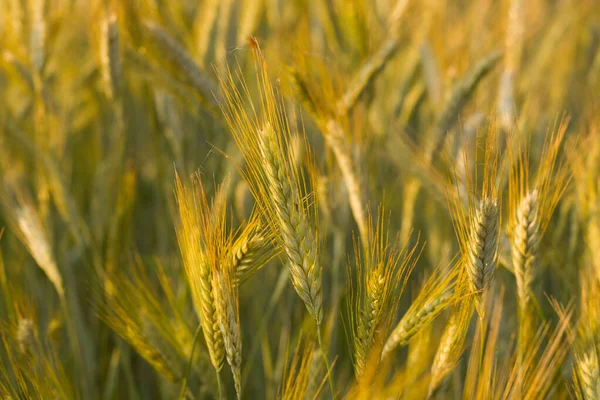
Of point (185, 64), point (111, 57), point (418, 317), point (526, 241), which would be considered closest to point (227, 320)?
point (418, 317)

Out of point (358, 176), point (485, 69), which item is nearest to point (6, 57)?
point (358, 176)

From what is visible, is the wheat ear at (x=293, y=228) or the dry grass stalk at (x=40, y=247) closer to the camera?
the wheat ear at (x=293, y=228)

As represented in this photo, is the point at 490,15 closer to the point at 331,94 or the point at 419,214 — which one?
the point at 419,214

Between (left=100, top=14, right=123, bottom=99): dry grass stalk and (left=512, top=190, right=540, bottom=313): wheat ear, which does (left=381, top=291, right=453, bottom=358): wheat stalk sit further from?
(left=100, top=14, right=123, bottom=99): dry grass stalk

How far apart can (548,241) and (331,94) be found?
60 centimetres

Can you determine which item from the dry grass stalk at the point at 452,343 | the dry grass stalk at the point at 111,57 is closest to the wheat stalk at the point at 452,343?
the dry grass stalk at the point at 452,343

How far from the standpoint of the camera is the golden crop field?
835mm

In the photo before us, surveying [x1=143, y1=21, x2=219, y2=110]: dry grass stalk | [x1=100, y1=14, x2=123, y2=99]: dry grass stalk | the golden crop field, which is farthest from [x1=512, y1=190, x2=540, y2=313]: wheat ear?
[x1=100, y1=14, x2=123, y2=99]: dry grass stalk

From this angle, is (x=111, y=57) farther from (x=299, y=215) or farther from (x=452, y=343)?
(x=452, y=343)

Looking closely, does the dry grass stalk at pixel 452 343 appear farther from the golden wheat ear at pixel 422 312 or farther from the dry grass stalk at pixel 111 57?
the dry grass stalk at pixel 111 57

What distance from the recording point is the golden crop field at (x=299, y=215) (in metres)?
0.83

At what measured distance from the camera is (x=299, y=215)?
2.61 feet

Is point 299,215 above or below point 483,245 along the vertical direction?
above

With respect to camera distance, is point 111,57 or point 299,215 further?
point 111,57
